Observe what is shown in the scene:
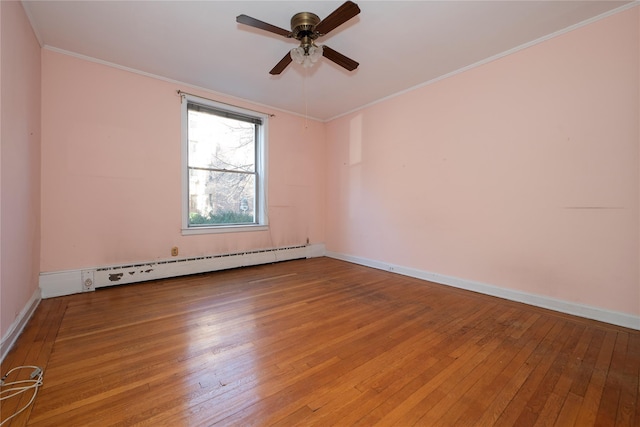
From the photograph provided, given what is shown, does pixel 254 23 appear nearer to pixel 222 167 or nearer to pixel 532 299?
pixel 222 167

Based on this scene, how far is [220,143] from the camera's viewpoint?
164 inches

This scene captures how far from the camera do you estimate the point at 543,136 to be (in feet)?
8.79

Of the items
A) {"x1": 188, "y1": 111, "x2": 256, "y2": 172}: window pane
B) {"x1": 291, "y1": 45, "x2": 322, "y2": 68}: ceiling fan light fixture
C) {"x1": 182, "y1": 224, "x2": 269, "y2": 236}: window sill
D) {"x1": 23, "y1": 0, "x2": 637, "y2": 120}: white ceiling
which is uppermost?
{"x1": 23, "y1": 0, "x2": 637, "y2": 120}: white ceiling

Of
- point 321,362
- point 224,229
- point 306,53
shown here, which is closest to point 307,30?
point 306,53

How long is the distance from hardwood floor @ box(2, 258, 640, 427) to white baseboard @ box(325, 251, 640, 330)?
0.10 metres

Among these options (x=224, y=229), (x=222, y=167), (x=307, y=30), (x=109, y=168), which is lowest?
(x=224, y=229)

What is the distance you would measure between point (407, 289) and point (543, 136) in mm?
2175

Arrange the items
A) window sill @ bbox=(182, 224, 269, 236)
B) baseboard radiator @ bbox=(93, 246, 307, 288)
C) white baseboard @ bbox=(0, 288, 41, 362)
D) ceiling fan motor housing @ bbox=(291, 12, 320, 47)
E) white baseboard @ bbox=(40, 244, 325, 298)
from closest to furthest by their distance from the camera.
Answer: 1. white baseboard @ bbox=(0, 288, 41, 362)
2. ceiling fan motor housing @ bbox=(291, 12, 320, 47)
3. white baseboard @ bbox=(40, 244, 325, 298)
4. baseboard radiator @ bbox=(93, 246, 307, 288)
5. window sill @ bbox=(182, 224, 269, 236)

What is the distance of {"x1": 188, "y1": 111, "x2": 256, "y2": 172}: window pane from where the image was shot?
3.92m

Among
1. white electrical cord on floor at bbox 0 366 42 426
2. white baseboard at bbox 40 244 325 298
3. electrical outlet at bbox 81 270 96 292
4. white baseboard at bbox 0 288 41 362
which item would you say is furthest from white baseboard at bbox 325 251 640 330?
white baseboard at bbox 0 288 41 362

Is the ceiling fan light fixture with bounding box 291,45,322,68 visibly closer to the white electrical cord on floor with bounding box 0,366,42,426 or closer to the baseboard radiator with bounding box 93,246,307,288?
the white electrical cord on floor with bounding box 0,366,42,426

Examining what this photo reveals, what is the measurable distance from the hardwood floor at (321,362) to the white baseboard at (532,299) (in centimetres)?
10

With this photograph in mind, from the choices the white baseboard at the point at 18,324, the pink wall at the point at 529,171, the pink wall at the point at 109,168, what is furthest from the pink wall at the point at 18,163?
the pink wall at the point at 529,171

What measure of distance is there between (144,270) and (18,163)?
1724mm
